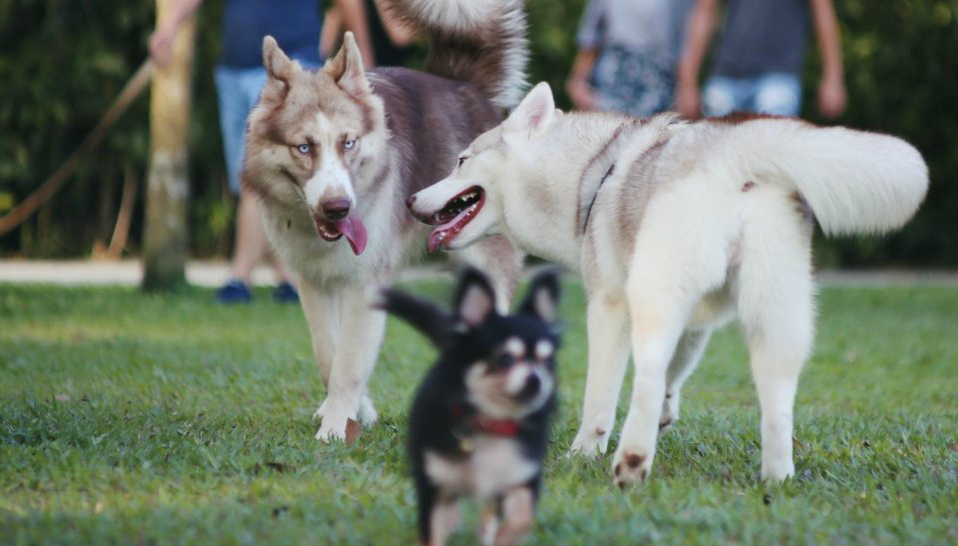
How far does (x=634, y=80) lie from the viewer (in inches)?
333

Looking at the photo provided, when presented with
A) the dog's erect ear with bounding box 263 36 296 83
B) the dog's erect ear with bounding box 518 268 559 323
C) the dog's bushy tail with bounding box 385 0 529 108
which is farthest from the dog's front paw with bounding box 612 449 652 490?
the dog's bushy tail with bounding box 385 0 529 108

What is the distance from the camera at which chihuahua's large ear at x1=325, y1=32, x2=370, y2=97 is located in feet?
16.5

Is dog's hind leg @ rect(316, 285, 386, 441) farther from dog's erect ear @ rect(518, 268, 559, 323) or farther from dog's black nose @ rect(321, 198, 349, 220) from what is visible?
dog's erect ear @ rect(518, 268, 559, 323)

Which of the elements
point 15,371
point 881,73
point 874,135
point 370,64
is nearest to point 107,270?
point 370,64

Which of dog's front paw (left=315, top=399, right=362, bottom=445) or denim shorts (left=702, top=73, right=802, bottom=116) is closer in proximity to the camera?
dog's front paw (left=315, top=399, right=362, bottom=445)

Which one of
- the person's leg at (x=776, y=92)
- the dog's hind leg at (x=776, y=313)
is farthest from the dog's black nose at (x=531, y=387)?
the person's leg at (x=776, y=92)

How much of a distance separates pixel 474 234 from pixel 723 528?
183 cm

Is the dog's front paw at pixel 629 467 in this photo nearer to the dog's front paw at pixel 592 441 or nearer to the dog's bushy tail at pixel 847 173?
the dog's front paw at pixel 592 441

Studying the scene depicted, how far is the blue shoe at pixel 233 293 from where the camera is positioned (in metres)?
9.81

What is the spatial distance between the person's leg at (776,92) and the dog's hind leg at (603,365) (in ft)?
13.1

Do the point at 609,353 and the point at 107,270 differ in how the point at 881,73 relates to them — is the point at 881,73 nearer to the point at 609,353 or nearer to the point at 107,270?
the point at 107,270

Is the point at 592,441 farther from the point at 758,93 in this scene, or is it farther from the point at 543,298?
the point at 758,93

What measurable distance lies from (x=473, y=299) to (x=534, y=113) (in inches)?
72.4

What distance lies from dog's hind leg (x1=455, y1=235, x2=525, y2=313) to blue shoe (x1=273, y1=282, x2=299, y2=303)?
4479 mm
